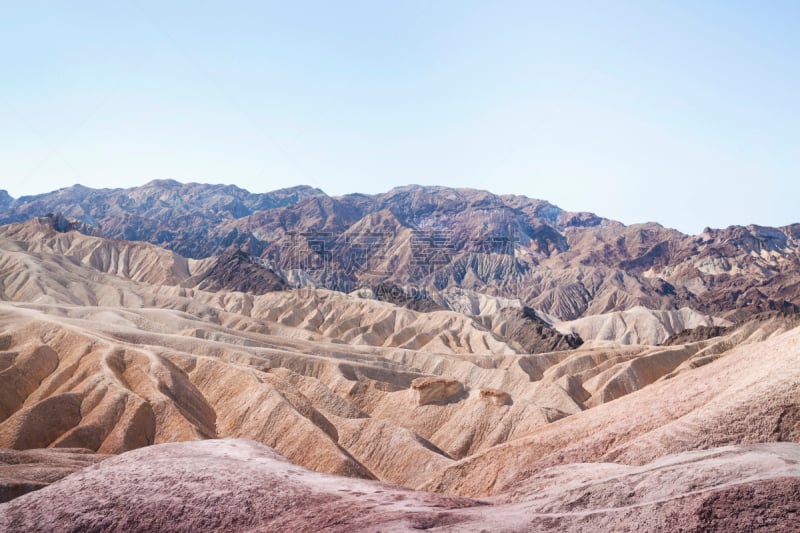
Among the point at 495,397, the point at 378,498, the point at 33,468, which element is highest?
the point at 33,468

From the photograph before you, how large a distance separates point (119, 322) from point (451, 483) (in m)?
67.4

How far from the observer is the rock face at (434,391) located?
2436 inches

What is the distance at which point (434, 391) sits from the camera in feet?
203

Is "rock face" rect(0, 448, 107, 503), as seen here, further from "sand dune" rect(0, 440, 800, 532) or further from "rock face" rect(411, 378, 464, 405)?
"rock face" rect(411, 378, 464, 405)

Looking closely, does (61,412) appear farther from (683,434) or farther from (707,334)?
(707,334)

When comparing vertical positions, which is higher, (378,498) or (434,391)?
(378,498)

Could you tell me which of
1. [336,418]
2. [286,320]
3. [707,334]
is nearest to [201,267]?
[286,320]

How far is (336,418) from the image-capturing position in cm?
5534

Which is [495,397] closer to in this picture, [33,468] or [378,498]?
[33,468]

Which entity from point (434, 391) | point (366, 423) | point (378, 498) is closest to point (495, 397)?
point (434, 391)

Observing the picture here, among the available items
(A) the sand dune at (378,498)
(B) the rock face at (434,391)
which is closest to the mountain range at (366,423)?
(A) the sand dune at (378,498)

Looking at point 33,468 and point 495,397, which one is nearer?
point 33,468

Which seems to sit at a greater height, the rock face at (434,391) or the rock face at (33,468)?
the rock face at (33,468)

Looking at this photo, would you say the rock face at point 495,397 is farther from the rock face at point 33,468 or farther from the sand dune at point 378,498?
the sand dune at point 378,498
